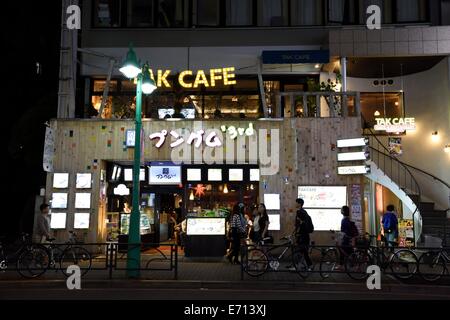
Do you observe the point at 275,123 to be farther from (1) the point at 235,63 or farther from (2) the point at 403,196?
(2) the point at 403,196

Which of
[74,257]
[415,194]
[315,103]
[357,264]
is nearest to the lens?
[357,264]

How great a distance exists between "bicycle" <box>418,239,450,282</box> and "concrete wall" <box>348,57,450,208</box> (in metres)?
7.31

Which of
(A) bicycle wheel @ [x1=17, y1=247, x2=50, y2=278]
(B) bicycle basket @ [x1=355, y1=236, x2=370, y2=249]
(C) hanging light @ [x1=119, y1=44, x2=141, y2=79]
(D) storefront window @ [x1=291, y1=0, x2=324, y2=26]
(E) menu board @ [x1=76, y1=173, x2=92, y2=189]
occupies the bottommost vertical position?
(A) bicycle wheel @ [x1=17, y1=247, x2=50, y2=278]

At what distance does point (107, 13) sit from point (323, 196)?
13.0 m

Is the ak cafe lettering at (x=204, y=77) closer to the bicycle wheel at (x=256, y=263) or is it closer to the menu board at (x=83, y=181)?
the menu board at (x=83, y=181)

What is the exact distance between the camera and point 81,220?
55.7 feet

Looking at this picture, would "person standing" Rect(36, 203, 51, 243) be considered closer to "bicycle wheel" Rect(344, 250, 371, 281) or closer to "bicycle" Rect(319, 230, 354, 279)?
"bicycle" Rect(319, 230, 354, 279)

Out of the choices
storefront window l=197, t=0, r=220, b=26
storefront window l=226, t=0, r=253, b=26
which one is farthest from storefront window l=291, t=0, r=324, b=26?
storefront window l=197, t=0, r=220, b=26

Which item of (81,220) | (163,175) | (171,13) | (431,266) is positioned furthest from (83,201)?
(431,266)

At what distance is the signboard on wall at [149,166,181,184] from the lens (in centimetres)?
1789

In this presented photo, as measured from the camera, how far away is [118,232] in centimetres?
1817

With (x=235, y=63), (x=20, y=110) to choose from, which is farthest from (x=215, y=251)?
(x=20, y=110)

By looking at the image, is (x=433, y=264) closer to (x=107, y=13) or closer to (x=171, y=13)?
(x=171, y=13)

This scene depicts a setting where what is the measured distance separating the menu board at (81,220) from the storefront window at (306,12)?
12.3m
